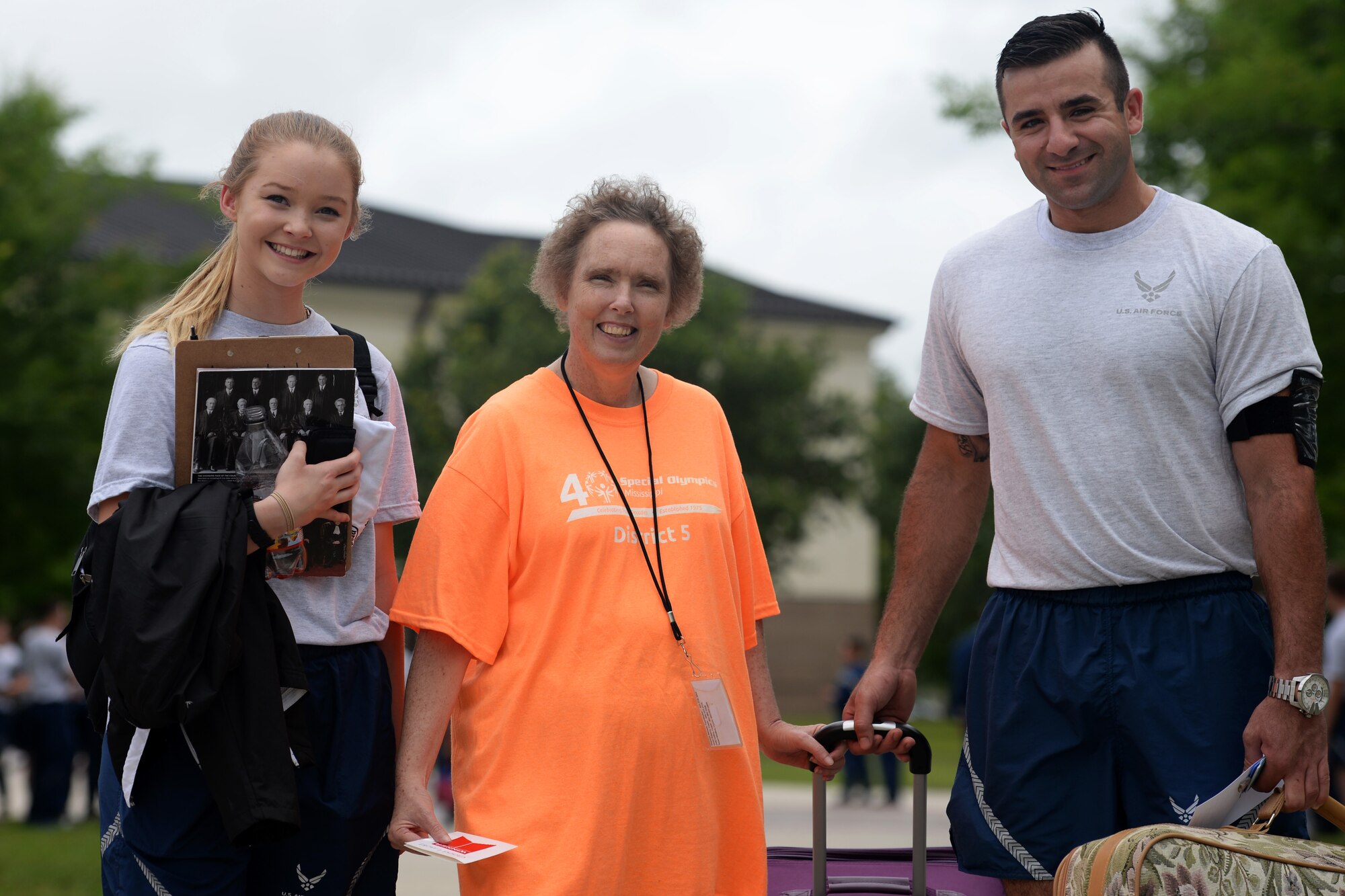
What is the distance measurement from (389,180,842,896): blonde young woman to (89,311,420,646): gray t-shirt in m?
0.11

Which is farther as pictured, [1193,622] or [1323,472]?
[1323,472]

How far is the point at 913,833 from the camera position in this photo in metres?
3.23

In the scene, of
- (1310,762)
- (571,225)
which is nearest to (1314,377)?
(1310,762)

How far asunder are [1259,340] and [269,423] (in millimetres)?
2088

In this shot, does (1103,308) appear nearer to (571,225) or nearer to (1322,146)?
(571,225)

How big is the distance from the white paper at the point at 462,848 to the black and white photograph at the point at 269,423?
61 cm

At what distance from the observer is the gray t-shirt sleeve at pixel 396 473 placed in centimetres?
319

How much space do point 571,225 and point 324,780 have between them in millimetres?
1376

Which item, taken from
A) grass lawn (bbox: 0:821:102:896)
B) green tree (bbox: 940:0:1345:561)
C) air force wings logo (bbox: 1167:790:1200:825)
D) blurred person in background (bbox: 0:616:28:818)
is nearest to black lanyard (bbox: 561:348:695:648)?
air force wings logo (bbox: 1167:790:1200:825)

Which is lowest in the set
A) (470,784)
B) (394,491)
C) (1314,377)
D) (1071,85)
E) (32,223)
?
(470,784)

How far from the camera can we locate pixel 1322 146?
1234 centimetres

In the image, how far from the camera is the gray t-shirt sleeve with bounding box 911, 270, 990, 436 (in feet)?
11.4

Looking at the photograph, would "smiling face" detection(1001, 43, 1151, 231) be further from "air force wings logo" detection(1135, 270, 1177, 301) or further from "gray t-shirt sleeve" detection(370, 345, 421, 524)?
"gray t-shirt sleeve" detection(370, 345, 421, 524)

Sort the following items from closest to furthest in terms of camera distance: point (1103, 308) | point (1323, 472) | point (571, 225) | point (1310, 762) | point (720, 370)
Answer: point (1310, 762) → point (1103, 308) → point (571, 225) → point (1323, 472) → point (720, 370)
